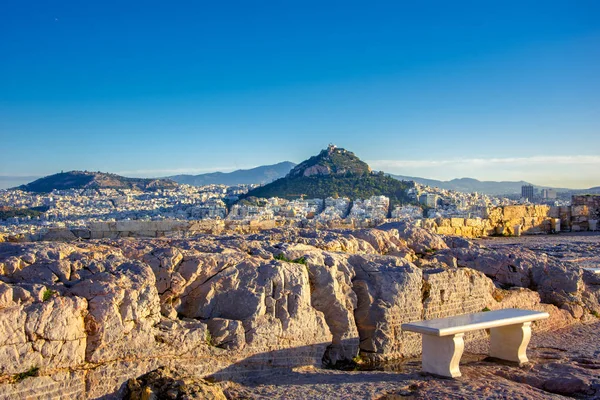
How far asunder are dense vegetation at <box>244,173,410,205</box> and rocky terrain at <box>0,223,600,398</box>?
46982 millimetres

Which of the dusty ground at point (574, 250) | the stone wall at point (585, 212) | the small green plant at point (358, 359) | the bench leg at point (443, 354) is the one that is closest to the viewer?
the bench leg at point (443, 354)

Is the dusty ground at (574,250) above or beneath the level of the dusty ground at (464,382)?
above

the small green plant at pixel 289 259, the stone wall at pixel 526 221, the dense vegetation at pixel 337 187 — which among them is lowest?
the stone wall at pixel 526 221

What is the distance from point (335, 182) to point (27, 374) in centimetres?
5879

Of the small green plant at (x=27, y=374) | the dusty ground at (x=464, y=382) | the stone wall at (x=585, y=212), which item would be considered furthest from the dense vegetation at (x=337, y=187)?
the small green plant at (x=27, y=374)

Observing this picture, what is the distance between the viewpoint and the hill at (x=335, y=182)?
5872 centimetres

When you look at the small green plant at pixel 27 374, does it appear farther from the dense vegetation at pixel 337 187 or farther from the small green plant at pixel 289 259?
the dense vegetation at pixel 337 187

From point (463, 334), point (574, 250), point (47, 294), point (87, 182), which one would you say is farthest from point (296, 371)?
point (87, 182)

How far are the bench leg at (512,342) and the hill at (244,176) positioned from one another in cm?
12194

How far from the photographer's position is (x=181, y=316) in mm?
6289

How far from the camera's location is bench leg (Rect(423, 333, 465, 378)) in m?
6.34

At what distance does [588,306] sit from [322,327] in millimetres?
5654

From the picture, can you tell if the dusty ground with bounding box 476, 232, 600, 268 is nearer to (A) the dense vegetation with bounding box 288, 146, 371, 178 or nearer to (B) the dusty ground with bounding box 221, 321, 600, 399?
(B) the dusty ground with bounding box 221, 321, 600, 399

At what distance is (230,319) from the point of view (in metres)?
6.34
